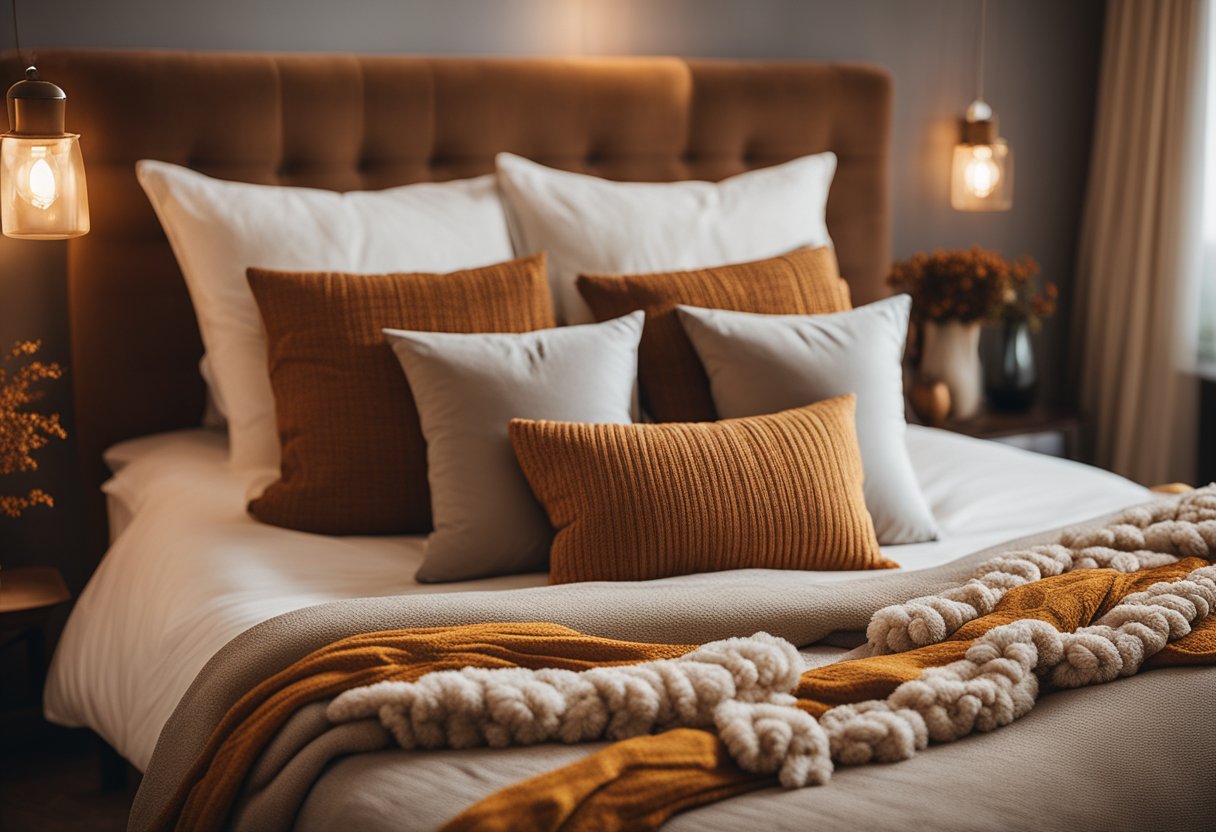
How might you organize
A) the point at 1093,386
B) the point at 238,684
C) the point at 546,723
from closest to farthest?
the point at 546,723 < the point at 238,684 < the point at 1093,386

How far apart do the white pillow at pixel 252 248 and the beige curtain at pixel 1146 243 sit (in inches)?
83.0

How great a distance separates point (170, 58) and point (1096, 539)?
1.98 m

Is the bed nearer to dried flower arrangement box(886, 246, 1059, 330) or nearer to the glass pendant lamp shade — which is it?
dried flower arrangement box(886, 246, 1059, 330)

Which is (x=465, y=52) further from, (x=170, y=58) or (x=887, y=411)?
(x=887, y=411)

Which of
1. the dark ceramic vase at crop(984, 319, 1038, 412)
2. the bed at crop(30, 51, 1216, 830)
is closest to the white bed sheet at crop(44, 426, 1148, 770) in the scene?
the bed at crop(30, 51, 1216, 830)

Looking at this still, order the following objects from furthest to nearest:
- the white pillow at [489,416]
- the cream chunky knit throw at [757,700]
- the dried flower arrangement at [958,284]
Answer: the dried flower arrangement at [958,284], the white pillow at [489,416], the cream chunky knit throw at [757,700]

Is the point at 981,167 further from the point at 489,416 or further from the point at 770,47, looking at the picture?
the point at 489,416

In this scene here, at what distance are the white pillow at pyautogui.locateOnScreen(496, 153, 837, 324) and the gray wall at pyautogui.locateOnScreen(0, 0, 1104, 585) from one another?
1.44 ft

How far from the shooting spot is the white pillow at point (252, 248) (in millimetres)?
2432

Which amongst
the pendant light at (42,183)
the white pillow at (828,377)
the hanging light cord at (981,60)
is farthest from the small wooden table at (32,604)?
the hanging light cord at (981,60)

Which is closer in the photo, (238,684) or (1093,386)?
(238,684)

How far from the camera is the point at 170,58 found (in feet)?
8.52

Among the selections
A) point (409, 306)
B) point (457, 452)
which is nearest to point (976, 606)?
point (457, 452)

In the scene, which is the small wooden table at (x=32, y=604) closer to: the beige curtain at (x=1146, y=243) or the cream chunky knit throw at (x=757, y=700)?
the cream chunky knit throw at (x=757, y=700)
